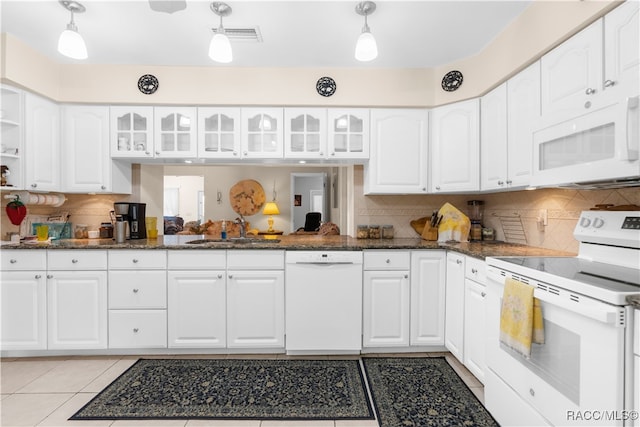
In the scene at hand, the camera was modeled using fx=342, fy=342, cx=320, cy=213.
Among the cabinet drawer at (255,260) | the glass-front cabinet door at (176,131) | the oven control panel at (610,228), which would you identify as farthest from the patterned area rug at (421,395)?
the glass-front cabinet door at (176,131)

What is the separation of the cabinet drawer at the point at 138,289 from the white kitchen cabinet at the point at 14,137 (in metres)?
1.07

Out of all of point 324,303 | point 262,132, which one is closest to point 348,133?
point 262,132

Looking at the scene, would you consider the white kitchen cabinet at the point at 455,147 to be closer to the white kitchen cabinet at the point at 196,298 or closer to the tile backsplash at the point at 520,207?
the tile backsplash at the point at 520,207

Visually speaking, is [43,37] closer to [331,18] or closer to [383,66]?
[331,18]

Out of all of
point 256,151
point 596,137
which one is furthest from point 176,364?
point 596,137

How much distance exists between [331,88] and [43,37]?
226cm

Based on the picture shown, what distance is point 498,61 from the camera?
2.55 metres

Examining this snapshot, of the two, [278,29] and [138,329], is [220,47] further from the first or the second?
[138,329]

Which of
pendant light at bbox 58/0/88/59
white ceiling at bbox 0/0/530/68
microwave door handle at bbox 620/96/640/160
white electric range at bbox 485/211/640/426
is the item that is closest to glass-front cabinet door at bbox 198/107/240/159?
white ceiling at bbox 0/0/530/68

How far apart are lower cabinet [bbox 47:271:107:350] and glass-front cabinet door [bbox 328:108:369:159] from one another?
7.20 feet

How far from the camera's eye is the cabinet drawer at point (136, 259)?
272 cm

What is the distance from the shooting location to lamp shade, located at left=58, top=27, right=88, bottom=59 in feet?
6.74

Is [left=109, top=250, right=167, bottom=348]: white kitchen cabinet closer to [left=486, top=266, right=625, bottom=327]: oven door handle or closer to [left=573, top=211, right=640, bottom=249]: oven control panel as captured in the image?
[left=486, top=266, right=625, bottom=327]: oven door handle

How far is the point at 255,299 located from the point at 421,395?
1.38 m
